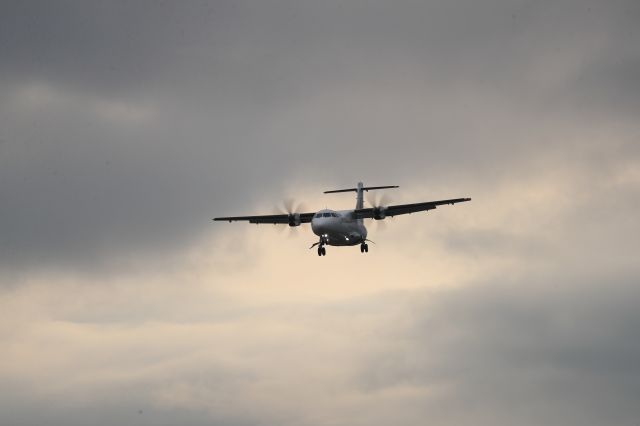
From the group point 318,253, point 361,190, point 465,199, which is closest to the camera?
point 465,199

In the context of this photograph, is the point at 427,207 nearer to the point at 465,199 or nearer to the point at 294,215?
the point at 465,199

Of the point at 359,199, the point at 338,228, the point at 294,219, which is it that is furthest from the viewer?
the point at 359,199

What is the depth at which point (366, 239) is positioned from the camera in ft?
302

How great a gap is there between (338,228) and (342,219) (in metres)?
1.28

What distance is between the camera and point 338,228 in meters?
86.3

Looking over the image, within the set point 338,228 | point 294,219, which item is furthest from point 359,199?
point 338,228

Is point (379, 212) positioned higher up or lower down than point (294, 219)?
higher up

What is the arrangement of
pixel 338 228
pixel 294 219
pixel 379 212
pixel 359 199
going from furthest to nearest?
pixel 359 199, pixel 294 219, pixel 379 212, pixel 338 228

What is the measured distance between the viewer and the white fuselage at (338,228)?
85500 millimetres

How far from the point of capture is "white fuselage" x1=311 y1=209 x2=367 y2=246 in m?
85.5

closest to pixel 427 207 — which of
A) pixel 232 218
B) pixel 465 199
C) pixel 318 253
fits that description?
pixel 465 199

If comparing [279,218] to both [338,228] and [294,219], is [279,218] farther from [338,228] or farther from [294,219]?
[338,228]

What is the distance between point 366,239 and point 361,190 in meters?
8.11

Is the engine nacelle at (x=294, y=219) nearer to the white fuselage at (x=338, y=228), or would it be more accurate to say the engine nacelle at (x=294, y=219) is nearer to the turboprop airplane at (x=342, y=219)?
the turboprop airplane at (x=342, y=219)
